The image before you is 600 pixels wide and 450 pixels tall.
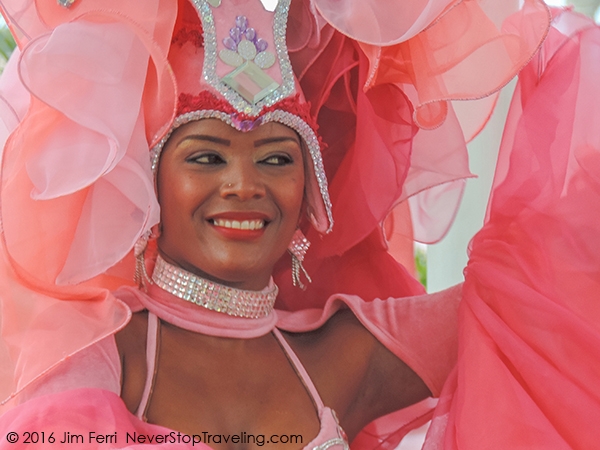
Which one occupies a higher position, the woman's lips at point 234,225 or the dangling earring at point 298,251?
the woman's lips at point 234,225

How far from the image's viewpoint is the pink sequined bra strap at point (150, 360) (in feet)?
4.33

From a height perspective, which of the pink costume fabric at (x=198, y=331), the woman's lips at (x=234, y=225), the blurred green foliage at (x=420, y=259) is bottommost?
the blurred green foliage at (x=420, y=259)

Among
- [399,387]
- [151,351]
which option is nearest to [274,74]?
[151,351]

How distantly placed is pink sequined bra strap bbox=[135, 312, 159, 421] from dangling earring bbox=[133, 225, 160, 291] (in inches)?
2.6

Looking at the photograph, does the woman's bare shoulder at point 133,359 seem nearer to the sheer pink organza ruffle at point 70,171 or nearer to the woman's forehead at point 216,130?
the sheer pink organza ruffle at point 70,171

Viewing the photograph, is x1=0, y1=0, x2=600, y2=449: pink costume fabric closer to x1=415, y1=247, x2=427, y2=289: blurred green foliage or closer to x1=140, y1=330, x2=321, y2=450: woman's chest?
x1=140, y1=330, x2=321, y2=450: woman's chest

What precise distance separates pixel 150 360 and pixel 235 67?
Answer: 1.64 ft

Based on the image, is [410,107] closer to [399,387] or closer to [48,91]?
[399,387]

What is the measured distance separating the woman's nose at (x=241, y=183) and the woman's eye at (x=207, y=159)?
0.03 metres

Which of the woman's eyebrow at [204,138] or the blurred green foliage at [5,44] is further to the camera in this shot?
the blurred green foliage at [5,44]

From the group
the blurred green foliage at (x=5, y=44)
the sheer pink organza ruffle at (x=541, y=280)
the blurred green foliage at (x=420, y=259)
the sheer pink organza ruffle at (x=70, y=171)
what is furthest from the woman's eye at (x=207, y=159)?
the blurred green foliage at (x=420, y=259)

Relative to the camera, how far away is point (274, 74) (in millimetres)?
1428

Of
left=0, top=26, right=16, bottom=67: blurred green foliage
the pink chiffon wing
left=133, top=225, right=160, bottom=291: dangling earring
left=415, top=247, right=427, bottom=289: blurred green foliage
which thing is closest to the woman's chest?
left=133, top=225, right=160, bottom=291: dangling earring

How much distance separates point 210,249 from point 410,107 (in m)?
0.47
